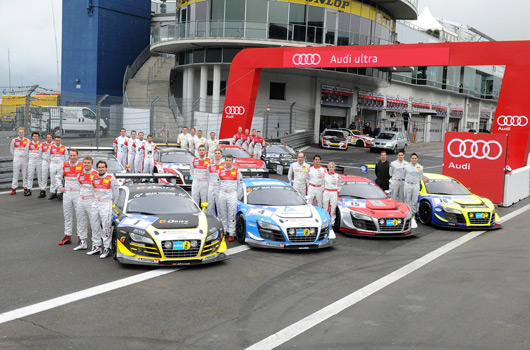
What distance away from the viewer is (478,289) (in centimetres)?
785

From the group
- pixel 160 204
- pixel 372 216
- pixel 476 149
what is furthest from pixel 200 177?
pixel 476 149

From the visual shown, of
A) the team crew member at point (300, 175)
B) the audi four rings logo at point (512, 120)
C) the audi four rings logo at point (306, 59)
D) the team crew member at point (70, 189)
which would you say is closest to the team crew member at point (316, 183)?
the team crew member at point (300, 175)

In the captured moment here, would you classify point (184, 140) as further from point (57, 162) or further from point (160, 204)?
point (160, 204)

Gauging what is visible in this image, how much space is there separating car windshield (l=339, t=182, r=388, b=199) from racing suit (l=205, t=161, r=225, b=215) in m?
3.17

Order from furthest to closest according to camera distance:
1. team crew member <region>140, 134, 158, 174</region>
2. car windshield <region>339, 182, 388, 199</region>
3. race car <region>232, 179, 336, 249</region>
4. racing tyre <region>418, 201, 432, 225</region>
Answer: team crew member <region>140, 134, 158, 174</region> < racing tyre <region>418, 201, 432, 225</region> < car windshield <region>339, 182, 388, 199</region> < race car <region>232, 179, 336, 249</region>

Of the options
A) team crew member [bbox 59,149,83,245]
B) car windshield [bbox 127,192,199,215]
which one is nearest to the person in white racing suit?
team crew member [bbox 59,149,83,245]

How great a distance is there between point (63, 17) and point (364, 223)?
41.4m

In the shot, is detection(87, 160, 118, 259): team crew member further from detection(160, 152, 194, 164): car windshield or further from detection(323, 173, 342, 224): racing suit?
detection(160, 152, 194, 164): car windshield

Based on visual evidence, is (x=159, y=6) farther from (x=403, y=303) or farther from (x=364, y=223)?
(x=403, y=303)

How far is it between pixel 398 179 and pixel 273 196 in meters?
4.54

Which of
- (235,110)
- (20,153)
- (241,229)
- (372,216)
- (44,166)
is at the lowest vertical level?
(241,229)

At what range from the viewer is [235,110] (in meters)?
25.4

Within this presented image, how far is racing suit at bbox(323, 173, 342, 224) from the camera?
1203 cm

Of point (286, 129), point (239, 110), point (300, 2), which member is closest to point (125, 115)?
point (239, 110)
